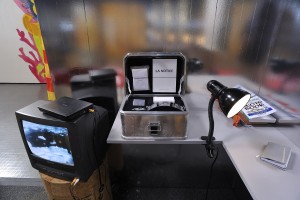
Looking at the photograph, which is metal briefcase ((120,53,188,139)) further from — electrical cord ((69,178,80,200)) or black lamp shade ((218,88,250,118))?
electrical cord ((69,178,80,200))

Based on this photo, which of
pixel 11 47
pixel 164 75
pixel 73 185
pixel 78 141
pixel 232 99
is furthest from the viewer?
pixel 11 47

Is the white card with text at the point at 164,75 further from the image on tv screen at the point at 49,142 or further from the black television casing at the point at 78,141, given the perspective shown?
the image on tv screen at the point at 49,142

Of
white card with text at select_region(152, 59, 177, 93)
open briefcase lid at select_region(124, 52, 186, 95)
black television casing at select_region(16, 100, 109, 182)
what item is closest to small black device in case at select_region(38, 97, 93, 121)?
black television casing at select_region(16, 100, 109, 182)

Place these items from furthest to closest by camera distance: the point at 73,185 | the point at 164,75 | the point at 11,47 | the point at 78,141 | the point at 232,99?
the point at 11,47 → the point at 164,75 → the point at 73,185 → the point at 78,141 → the point at 232,99

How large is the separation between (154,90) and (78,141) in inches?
22.3

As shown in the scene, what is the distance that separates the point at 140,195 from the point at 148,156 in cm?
32

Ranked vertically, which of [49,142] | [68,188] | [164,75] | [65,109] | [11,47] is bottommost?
[68,188]

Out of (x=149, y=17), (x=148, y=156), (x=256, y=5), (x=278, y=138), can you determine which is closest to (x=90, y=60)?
(x=149, y=17)

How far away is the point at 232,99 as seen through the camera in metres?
0.80

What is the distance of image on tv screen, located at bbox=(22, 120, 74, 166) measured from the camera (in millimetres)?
982

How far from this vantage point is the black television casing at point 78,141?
95 centimetres

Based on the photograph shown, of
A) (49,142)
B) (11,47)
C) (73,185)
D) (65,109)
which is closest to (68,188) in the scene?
(73,185)

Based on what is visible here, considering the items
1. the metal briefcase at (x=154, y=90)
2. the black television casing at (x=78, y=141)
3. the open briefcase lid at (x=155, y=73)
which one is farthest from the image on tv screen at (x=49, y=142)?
the open briefcase lid at (x=155, y=73)

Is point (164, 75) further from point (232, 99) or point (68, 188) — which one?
point (68, 188)
